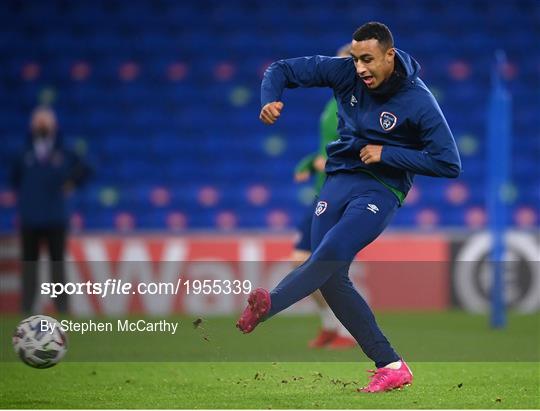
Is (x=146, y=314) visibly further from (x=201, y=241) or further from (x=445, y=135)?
(x=201, y=241)

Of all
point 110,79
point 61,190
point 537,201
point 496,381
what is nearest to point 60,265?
point 61,190

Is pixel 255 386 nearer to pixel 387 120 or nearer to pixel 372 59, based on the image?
pixel 387 120

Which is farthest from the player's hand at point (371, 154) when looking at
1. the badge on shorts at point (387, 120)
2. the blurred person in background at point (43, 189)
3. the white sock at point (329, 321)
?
the blurred person in background at point (43, 189)

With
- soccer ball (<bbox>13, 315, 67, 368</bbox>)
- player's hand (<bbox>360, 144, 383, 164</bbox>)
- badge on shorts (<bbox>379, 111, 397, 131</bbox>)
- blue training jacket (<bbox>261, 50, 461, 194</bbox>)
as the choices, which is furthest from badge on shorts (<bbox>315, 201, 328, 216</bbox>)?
soccer ball (<bbox>13, 315, 67, 368</bbox>)

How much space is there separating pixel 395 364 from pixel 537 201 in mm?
8350

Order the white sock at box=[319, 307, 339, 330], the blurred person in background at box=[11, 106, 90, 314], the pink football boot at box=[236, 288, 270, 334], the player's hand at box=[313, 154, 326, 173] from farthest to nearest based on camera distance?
the blurred person in background at box=[11, 106, 90, 314] → the white sock at box=[319, 307, 339, 330] → the player's hand at box=[313, 154, 326, 173] → the pink football boot at box=[236, 288, 270, 334]

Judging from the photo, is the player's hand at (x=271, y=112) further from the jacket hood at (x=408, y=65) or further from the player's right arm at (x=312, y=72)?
the jacket hood at (x=408, y=65)

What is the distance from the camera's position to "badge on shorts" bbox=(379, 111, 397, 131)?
5.25 meters

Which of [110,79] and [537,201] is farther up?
[110,79]

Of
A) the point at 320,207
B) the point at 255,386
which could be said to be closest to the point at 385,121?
the point at 320,207

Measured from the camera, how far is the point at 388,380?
210 inches

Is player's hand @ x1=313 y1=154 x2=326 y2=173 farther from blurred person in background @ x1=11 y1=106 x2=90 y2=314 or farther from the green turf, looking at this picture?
blurred person in background @ x1=11 y1=106 x2=90 y2=314

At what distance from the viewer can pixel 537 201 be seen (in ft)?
43.8

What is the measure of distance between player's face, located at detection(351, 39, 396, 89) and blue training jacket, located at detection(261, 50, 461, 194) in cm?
8
